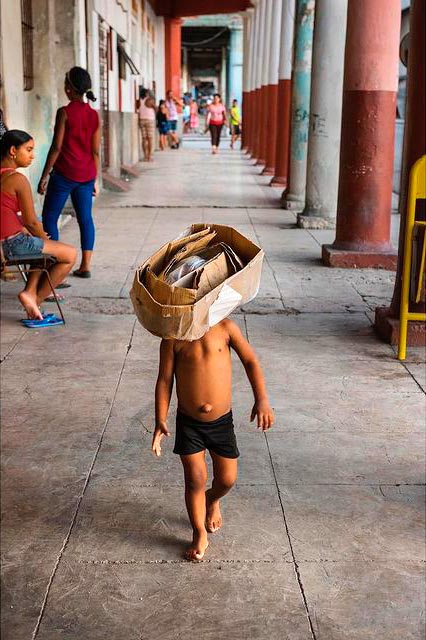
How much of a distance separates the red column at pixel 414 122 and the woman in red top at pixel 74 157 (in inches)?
103

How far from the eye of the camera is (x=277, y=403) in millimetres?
4609

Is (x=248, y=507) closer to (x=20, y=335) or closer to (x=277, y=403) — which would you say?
(x=277, y=403)

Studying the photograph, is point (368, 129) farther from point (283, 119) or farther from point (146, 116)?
point (146, 116)

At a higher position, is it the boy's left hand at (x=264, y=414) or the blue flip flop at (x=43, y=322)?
the boy's left hand at (x=264, y=414)

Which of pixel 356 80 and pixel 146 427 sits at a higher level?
pixel 356 80

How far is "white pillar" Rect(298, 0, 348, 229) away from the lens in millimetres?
10016

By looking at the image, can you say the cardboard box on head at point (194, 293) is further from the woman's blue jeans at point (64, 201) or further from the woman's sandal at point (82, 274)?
the woman's sandal at point (82, 274)

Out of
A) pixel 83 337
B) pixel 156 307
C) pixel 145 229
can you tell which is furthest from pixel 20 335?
pixel 145 229

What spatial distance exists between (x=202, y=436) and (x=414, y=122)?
135 inches

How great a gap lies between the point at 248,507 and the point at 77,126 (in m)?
4.49

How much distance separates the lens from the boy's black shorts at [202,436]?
9.84ft

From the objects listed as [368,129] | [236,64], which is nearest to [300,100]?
[368,129]

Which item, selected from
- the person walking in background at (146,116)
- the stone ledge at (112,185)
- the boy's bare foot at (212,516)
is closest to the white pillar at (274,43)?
the person walking in background at (146,116)

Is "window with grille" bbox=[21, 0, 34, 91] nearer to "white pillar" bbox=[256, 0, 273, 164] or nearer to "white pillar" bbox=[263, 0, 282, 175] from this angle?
"white pillar" bbox=[263, 0, 282, 175]
